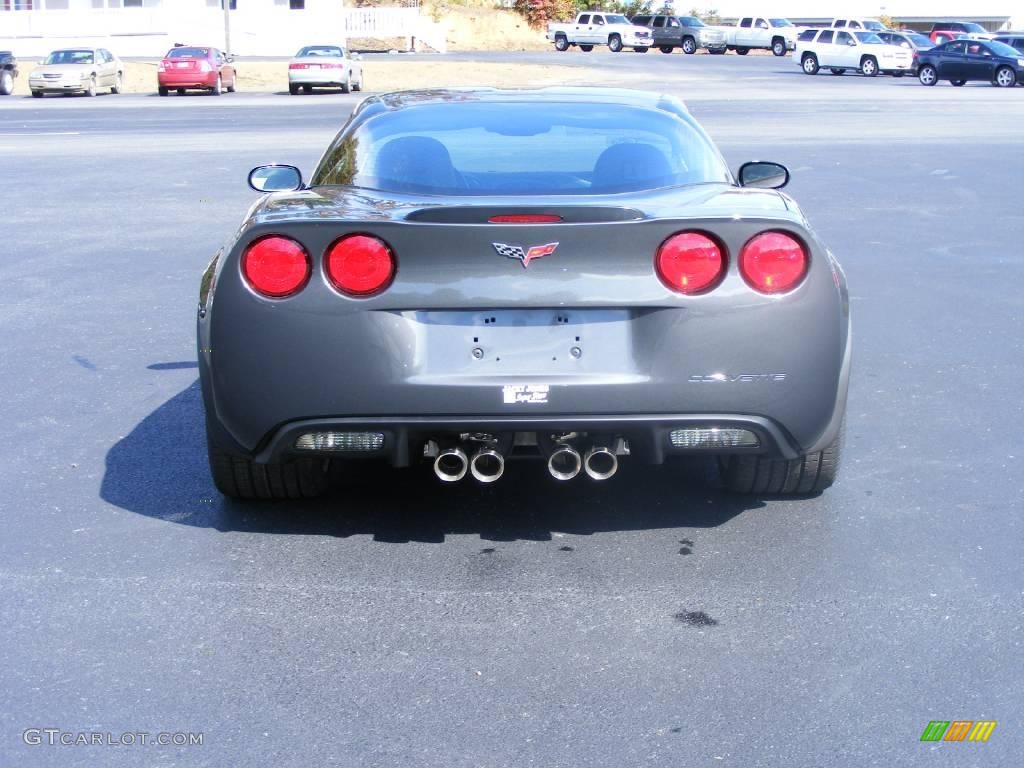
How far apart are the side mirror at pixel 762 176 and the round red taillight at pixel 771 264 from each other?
1438 mm

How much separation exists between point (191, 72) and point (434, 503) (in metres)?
37.5

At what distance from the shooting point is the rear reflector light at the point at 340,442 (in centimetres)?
445

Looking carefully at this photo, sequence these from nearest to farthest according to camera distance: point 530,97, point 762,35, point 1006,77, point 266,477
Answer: point 266,477 → point 530,97 → point 1006,77 → point 762,35

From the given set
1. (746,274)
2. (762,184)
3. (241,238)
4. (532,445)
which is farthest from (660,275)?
(762,184)

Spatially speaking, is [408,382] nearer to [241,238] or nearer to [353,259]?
[353,259]

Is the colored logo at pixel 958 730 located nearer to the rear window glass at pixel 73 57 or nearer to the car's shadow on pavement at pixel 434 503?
the car's shadow on pavement at pixel 434 503

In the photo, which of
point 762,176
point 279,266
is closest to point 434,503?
point 279,266

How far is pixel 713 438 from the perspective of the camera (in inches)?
177

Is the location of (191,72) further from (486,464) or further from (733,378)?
(733,378)

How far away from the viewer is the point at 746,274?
438 cm

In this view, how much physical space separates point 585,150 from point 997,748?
2884 millimetres

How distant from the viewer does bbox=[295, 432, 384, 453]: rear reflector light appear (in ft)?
14.6

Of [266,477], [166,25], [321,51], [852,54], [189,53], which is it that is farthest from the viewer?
[166,25]

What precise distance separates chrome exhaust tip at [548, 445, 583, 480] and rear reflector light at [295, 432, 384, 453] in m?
0.55
